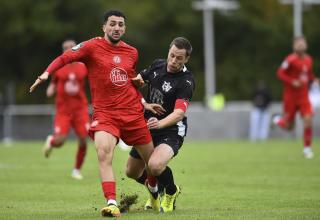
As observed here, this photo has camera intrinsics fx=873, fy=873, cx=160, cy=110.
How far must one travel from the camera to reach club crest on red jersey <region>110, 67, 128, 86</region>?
10.5 metres

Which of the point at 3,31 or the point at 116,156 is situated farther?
the point at 3,31

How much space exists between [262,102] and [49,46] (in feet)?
65.7

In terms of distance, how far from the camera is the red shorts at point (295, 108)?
2016cm

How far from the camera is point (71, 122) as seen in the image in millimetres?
17250

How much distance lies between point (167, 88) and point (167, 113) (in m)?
0.32

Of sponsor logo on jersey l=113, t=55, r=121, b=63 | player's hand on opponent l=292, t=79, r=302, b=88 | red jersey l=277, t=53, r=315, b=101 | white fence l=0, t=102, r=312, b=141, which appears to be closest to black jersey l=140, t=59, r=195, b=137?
sponsor logo on jersey l=113, t=55, r=121, b=63

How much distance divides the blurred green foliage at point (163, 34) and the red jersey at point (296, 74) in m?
27.9

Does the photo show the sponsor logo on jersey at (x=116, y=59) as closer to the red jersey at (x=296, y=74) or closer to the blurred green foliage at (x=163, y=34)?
the red jersey at (x=296, y=74)

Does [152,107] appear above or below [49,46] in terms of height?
above

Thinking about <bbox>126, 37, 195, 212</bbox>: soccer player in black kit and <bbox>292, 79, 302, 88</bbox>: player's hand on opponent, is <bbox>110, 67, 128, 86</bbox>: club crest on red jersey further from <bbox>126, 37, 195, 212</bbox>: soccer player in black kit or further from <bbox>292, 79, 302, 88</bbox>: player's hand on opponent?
<bbox>292, 79, 302, 88</bbox>: player's hand on opponent

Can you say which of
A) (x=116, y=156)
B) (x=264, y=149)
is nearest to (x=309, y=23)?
(x=264, y=149)

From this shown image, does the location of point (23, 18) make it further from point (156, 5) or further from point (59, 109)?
point (59, 109)

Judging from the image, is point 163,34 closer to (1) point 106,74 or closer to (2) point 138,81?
(2) point 138,81

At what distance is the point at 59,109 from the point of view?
1719cm
